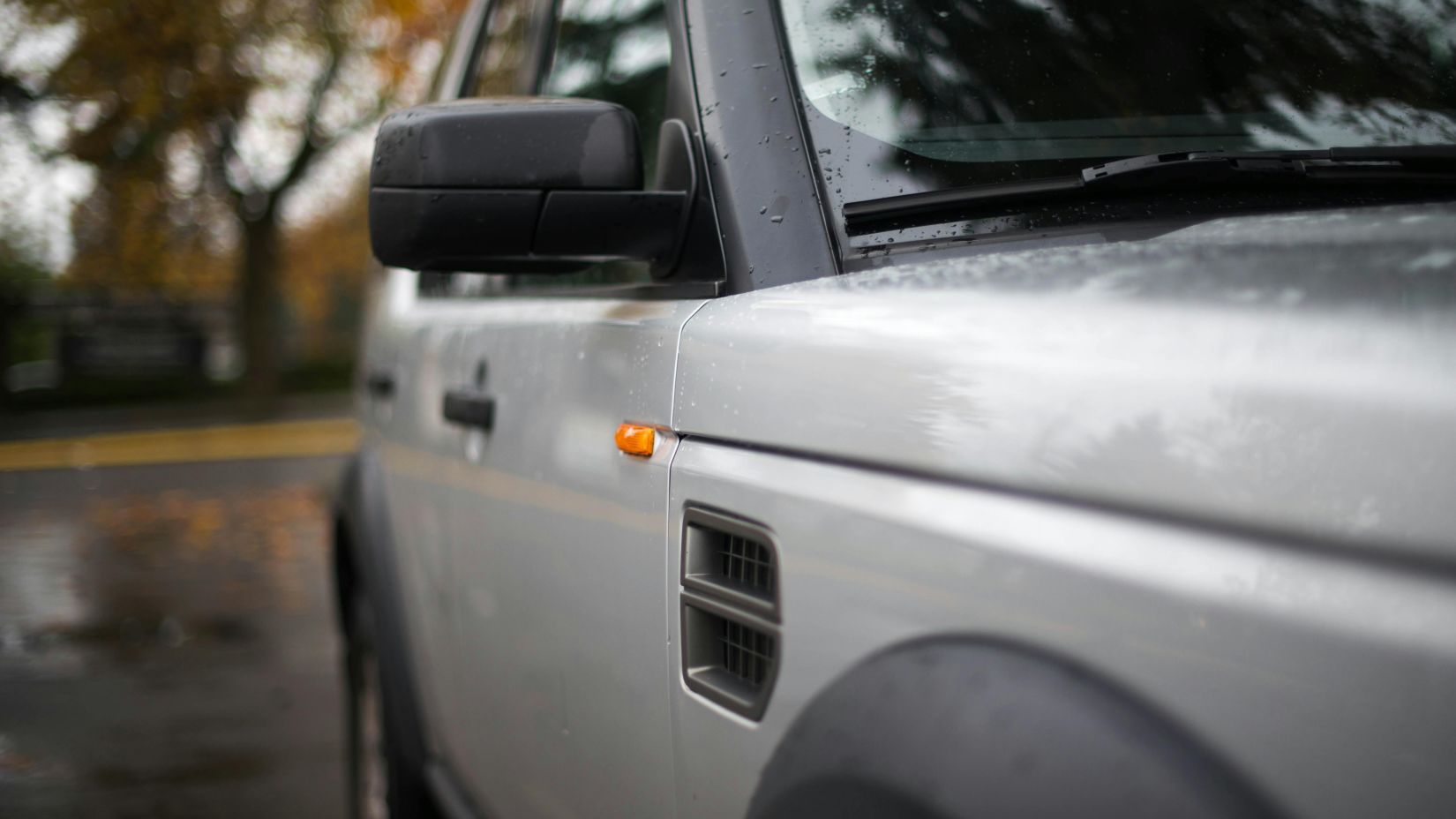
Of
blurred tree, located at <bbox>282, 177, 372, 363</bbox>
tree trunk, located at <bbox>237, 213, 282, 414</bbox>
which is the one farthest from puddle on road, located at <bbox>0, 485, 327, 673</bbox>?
blurred tree, located at <bbox>282, 177, 372, 363</bbox>

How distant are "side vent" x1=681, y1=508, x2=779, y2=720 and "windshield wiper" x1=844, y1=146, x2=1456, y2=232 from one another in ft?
1.47

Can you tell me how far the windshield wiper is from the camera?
4.37 ft

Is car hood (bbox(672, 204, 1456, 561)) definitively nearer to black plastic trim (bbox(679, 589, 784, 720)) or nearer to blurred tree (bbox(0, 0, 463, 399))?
black plastic trim (bbox(679, 589, 784, 720))

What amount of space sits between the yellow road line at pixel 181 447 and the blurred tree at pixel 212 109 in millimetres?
3826

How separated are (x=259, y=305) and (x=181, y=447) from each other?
673 cm

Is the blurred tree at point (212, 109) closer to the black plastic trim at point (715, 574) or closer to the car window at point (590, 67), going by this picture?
the car window at point (590, 67)

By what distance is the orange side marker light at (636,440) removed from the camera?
160 cm

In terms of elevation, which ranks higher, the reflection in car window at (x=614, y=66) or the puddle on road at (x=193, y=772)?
the reflection in car window at (x=614, y=66)

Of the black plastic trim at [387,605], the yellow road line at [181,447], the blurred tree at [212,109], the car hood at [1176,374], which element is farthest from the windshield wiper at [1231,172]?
the blurred tree at [212,109]

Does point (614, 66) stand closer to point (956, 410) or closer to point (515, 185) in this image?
point (515, 185)

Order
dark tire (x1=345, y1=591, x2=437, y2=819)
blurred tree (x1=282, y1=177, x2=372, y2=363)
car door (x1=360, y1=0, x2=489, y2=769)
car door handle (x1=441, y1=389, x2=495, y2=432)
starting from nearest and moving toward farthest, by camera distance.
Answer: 1. car door handle (x1=441, y1=389, x2=495, y2=432)
2. car door (x1=360, y1=0, x2=489, y2=769)
3. dark tire (x1=345, y1=591, x2=437, y2=819)
4. blurred tree (x1=282, y1=177, x2=372, y2=363)

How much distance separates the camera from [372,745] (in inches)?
128

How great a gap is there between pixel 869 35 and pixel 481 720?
1.30 m

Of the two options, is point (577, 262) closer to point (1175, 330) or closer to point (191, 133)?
point (1175, 330)
